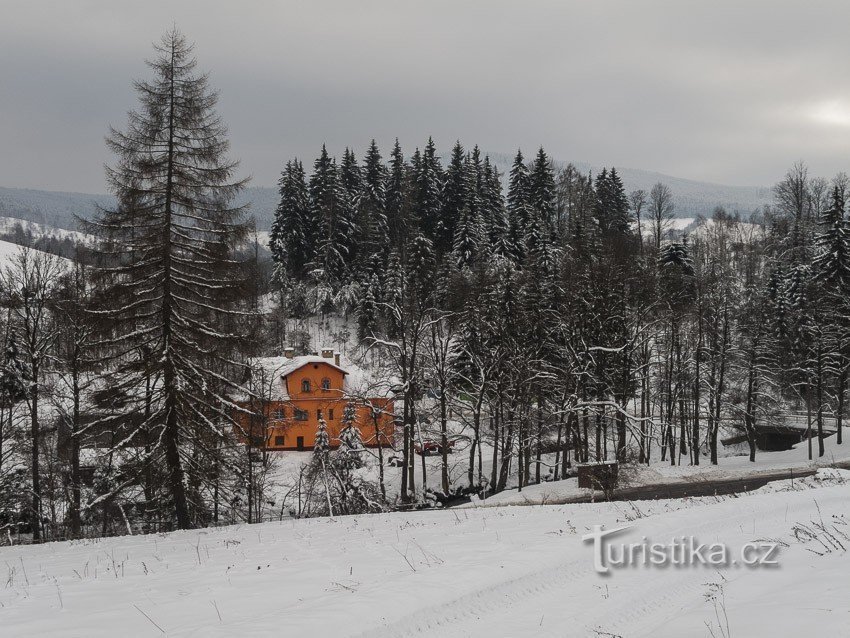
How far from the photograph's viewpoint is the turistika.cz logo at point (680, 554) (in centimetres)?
862

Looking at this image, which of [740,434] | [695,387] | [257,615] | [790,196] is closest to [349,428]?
[695,387]

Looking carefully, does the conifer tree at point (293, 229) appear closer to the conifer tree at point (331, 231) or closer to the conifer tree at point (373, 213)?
the conifer tree at point (331, 231)

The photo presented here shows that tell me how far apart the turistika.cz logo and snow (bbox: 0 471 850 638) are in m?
0.20

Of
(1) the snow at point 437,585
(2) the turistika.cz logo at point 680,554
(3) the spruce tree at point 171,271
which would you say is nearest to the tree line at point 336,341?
(3) the spruce tree at point 171,271

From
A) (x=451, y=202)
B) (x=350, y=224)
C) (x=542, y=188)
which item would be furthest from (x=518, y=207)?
(x=350, y=224)

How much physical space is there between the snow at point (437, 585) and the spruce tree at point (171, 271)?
3944mm

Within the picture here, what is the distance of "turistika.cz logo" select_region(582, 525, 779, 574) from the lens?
8.62m

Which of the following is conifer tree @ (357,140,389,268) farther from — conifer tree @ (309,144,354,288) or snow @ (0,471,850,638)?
snow @ (0,471,850,638)

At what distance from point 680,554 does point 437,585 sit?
13.3 feet

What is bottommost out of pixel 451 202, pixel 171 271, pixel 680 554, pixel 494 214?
pixel 680 554

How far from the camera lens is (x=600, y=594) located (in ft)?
25.0

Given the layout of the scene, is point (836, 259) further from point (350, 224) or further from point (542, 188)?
point (350, 224)

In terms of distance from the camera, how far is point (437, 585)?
796cm

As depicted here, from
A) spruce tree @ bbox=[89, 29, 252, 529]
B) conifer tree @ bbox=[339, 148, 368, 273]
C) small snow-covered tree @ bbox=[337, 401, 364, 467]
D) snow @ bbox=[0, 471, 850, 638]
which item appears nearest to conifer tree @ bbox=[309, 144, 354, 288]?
conifer tree @ bbox=[339, 148, 368, 273]
